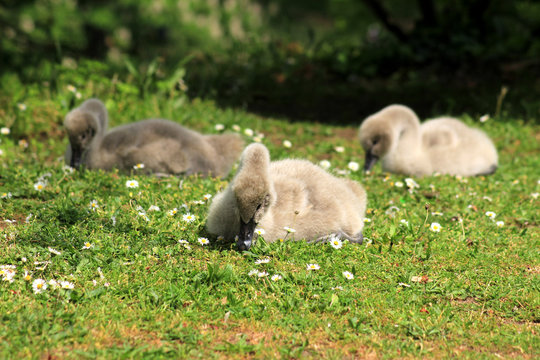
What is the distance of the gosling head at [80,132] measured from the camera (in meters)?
7.54

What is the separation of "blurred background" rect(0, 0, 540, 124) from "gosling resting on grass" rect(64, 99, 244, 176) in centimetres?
291

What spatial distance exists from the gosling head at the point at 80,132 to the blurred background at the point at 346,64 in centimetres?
290

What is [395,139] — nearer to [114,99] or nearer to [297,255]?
[297,255]

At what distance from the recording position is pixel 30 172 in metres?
7.23

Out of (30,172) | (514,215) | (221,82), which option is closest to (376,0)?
(221,82)

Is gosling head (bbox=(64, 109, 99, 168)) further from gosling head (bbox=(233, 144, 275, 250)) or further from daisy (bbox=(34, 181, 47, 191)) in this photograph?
gosling head (bbox=(233, 144, 275, 250))

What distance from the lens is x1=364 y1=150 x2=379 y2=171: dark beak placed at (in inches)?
336

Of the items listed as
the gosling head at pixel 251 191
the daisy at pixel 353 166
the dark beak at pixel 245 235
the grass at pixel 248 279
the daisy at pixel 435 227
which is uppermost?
the gosling head at pixel 251 191

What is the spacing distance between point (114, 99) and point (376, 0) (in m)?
6.49

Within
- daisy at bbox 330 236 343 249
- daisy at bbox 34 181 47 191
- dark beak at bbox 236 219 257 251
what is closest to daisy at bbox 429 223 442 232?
daisy at bbox 330 236 343 249

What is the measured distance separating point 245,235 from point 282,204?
568mm

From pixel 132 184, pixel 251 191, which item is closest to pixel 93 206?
pixel 132 184

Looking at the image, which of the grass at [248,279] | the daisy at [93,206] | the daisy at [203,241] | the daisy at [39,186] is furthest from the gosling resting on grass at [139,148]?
the daisy at [203,241]

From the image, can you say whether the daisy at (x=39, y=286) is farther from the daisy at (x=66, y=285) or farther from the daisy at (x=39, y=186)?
the daisy at (x=39, y=186)
